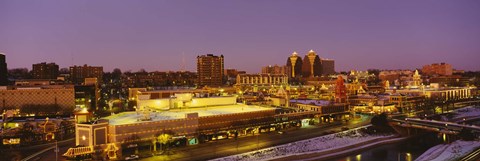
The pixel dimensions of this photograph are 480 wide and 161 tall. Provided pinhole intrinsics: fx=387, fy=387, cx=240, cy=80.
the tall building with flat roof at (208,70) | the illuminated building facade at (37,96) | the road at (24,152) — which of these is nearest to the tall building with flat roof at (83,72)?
the tall building with flat roof at (208,70)

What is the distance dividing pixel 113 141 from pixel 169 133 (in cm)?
457

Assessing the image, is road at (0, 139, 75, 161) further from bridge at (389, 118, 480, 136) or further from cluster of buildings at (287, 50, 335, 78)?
cluster of buildings at (287, 50, 335, 78)

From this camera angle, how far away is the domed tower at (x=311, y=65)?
531 ft

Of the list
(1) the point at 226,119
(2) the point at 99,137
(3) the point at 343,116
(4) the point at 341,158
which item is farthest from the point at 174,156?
(3) the point at 343,116

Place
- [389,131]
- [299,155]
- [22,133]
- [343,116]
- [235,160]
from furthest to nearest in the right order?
[343,116]
[389,131]
[22,133]
[299,155]
[235,160]

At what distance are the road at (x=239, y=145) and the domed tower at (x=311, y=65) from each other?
399 feet

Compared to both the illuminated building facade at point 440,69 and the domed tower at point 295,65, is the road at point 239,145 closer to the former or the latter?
the domed tower at point 295,65

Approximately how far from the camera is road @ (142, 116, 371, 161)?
28.8 m

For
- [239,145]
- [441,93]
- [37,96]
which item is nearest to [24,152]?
[239,145]

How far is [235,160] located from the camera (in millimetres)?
27969

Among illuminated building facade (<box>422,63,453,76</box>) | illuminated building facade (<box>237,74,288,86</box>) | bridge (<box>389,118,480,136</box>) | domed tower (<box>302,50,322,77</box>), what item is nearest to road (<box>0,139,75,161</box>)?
bridge (<box>389,118,480,136</box>)

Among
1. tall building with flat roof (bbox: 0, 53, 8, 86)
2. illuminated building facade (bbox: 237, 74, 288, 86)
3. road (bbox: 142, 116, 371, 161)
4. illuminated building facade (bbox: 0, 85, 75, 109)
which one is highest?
tall building with flat roof (bbox: 0, 53, 8, 86)

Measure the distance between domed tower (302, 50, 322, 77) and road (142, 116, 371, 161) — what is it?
399 feet

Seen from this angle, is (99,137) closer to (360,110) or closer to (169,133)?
(169,133)
